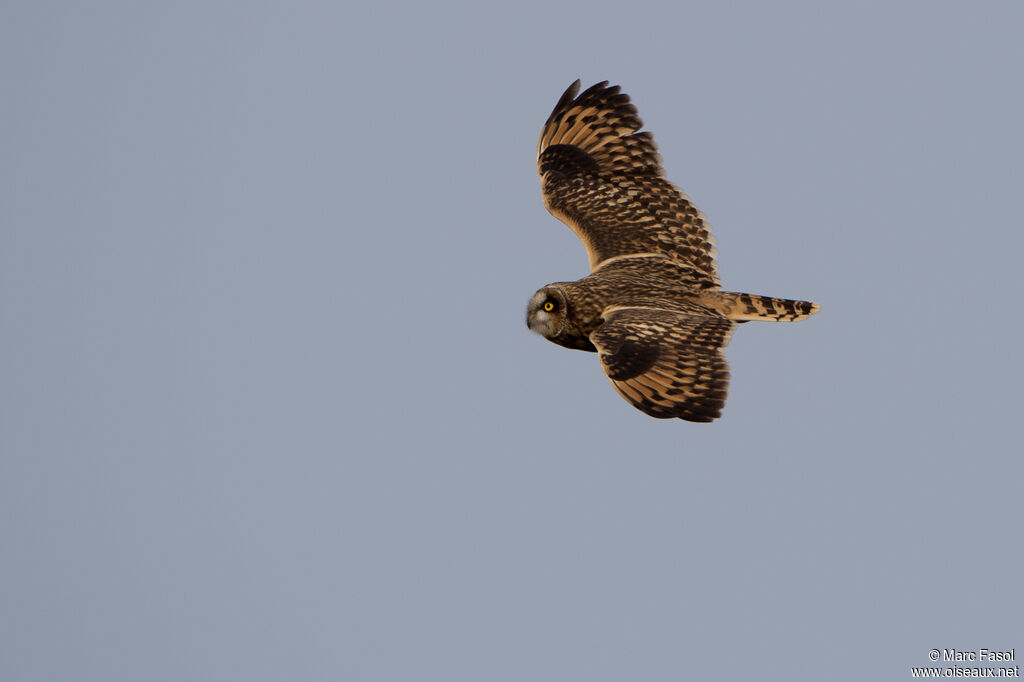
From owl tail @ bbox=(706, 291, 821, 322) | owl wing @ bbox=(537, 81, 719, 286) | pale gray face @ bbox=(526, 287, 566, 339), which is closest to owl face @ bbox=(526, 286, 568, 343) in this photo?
pale gray face @ bbox=(526, 287, 566, 339)

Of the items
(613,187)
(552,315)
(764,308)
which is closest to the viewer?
(764,308)

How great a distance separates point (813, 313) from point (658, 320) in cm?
176

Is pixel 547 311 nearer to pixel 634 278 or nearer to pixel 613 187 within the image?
pixel 634 278

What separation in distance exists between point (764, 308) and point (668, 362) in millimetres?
1728

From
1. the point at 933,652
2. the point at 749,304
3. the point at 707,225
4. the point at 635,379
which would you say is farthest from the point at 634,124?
the point at 933,652

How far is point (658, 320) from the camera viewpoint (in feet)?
40.7

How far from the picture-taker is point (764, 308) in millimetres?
12953

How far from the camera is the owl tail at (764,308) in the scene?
12945 millimetres

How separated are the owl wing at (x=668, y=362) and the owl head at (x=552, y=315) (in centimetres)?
66

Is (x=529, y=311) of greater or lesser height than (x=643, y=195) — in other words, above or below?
below

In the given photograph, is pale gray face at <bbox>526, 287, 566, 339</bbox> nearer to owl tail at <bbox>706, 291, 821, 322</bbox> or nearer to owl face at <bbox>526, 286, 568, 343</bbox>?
owl face at <bbox>526, 286, 568, 343</bbox>

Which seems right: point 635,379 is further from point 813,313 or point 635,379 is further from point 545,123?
point 545,123

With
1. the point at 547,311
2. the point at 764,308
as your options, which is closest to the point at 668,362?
the point at 764,308

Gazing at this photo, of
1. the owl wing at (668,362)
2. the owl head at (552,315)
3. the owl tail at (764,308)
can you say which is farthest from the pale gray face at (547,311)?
the owl tail at (764,308)
